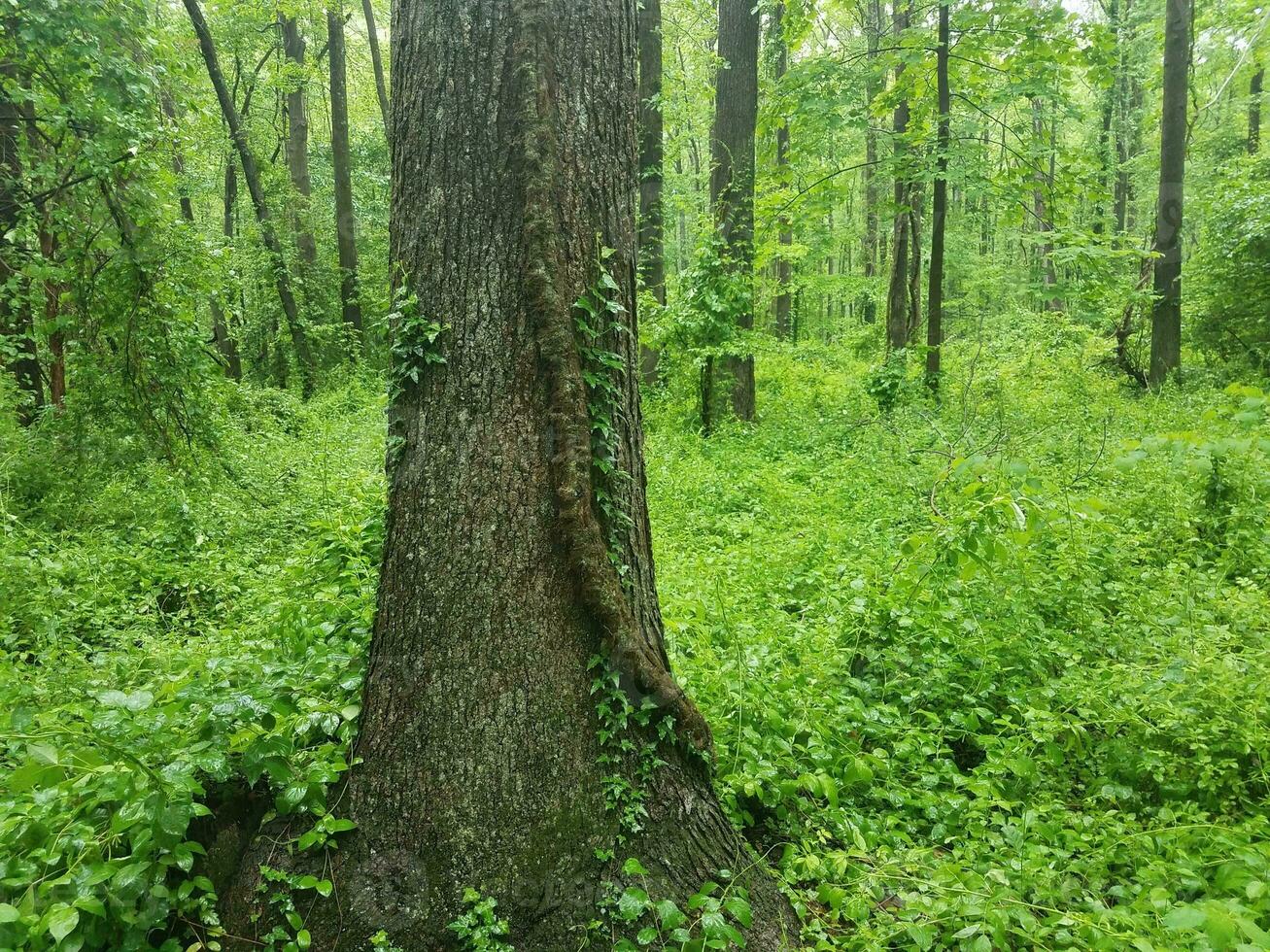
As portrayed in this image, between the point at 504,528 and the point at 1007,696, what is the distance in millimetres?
2748

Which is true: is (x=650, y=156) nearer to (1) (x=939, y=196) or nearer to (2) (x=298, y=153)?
(1) (x=939, y=196)

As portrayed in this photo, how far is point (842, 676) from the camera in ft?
11.7

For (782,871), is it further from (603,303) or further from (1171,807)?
(603,303)

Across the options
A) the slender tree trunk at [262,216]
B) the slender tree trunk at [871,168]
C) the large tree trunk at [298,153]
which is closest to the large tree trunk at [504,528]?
the slender tree trunk at [871,168]

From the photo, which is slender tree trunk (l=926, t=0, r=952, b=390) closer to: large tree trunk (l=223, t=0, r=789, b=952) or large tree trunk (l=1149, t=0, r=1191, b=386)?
large tree trunk (l=1149, t=0, r=1191, b=386)

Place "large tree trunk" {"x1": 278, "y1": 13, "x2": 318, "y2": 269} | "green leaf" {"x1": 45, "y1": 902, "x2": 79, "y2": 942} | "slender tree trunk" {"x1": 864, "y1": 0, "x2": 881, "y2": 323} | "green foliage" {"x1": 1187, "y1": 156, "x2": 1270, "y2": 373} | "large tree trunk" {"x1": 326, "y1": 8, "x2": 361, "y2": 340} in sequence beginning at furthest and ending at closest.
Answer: "large tree trunk" {"x1": 278, "y1": 13, "x2": 318, "y2": 269} < "large tree trunk" {"x1": 326, "y1": 8, "x2": 361, "y2": 340} < "green foliage" {"x1": 1187, "y1": 156, "x2": 1270, "y2": 373} < "slender tree trunk" {"x1": 864, "y1": 0, "x2": 881, "y2": 323} < "green leaf" {"x1": 45, "y1": 902, "x2": 79, "y2": 942}

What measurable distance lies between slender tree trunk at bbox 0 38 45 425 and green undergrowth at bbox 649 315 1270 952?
20.4ft

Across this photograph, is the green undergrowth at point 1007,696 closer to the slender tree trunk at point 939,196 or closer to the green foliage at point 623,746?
the green foliage at point 623,746

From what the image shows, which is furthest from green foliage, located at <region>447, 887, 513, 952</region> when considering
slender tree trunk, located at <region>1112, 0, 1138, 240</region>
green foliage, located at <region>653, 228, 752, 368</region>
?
slender tree trunk, located at <region>1112, 0, 1138, 240</region>

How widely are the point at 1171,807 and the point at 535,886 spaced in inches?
99.9

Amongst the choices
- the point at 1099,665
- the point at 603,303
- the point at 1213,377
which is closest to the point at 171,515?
the point at 603,303

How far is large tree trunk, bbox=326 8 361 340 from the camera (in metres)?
15.4

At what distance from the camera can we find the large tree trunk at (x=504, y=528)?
7.23 feet

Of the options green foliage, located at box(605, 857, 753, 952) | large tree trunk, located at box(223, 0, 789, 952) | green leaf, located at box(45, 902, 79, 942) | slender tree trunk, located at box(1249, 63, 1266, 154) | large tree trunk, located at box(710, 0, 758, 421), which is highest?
slender tree trunk, located at box(1249, 63, 1266, 154)
